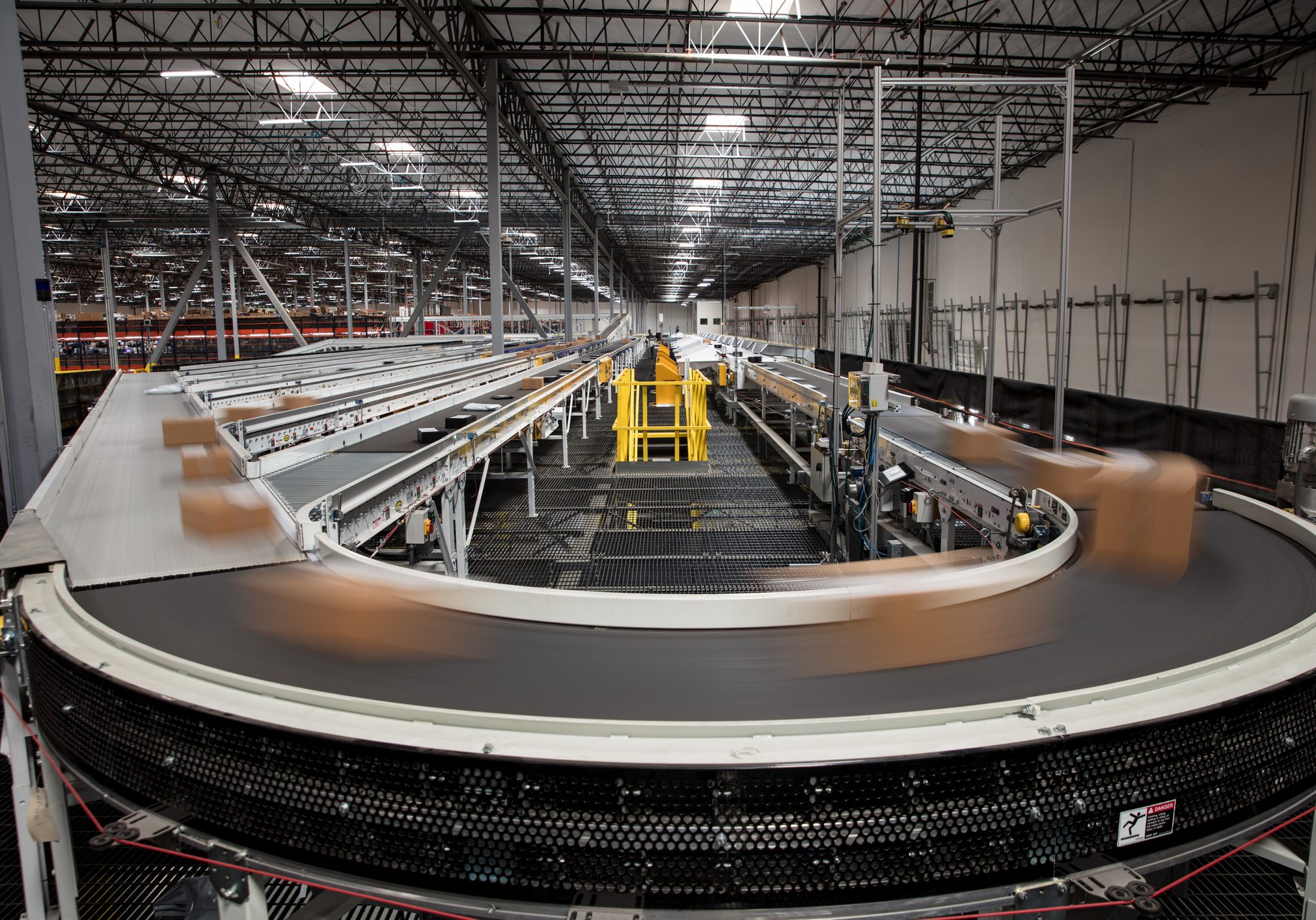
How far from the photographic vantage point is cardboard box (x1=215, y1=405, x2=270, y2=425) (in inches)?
175

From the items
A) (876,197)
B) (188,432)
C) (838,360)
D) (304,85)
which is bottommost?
(188,432)

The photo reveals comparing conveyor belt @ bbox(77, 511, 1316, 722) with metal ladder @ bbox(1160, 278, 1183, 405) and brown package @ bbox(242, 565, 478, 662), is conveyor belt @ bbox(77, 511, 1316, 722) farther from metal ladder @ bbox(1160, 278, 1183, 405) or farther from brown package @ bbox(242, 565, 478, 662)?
metal ladder @ bbox(1160, 278, 1183, 405)

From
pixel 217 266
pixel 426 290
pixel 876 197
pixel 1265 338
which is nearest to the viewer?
pixel 876 197

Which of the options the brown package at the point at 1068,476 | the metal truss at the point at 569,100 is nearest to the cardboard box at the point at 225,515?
the brown package at the point at 1068,476

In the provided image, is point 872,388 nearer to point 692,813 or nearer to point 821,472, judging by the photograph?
point 821,472

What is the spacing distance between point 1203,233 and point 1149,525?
443 inches

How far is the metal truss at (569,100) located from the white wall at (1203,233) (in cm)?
52

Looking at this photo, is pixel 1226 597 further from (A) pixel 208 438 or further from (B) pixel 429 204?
(B) pixel 429 204

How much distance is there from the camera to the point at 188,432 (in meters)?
3.79

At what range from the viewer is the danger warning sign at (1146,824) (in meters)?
1.22

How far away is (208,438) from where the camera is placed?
3.78 metres

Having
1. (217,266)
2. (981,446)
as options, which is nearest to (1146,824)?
(981,446)

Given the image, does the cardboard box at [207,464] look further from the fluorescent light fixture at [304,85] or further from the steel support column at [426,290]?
the steel support column at [426,290]

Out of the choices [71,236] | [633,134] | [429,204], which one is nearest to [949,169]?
[633,134]
